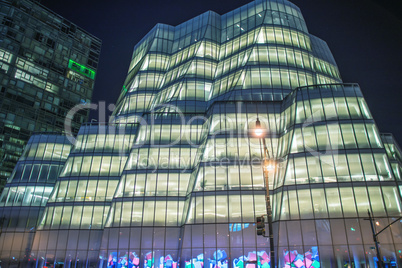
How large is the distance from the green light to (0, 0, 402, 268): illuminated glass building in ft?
170

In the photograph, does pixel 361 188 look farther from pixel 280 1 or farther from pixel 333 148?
pixel 280 1

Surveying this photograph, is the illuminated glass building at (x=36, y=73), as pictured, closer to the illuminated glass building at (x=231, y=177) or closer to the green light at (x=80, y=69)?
the green light at (x=80, y=69)

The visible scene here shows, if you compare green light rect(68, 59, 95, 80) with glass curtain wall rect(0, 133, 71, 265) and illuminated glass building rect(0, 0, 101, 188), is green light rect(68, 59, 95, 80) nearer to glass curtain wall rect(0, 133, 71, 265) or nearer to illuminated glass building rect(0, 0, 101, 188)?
illuminated glass building rect(0, 0, 101, 188)

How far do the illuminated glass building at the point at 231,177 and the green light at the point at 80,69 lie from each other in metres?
51.9

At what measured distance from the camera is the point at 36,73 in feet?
293

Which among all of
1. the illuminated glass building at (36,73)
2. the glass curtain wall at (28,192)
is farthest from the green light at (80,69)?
the glass curtain wall at (28,192)

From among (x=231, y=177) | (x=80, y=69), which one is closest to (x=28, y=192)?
(x=231, y=177)

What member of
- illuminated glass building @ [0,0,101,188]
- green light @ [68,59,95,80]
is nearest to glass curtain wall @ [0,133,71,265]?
illuminated glass building @ [0,0,101,188]

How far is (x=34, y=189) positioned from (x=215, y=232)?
32232mm

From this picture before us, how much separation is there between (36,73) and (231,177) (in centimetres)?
7589

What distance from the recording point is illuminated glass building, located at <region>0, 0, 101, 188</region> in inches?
3095

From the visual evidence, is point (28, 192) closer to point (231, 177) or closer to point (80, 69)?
point (231, 177)

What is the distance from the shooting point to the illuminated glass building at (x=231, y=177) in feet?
107

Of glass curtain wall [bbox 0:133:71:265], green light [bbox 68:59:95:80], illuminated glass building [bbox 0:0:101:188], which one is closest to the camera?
glass curtain wall [bbox 0:133:71:265]
